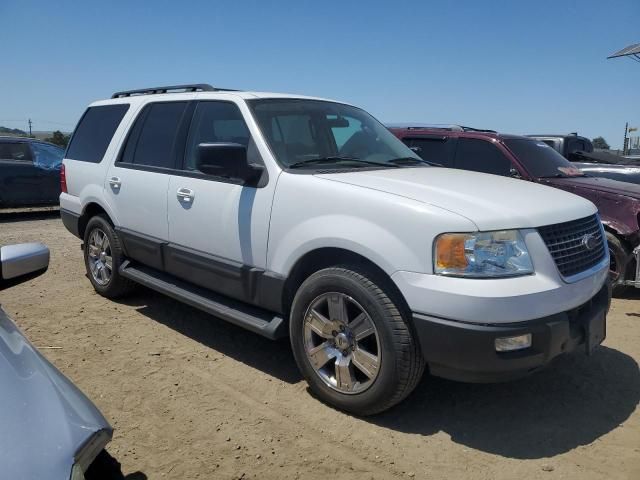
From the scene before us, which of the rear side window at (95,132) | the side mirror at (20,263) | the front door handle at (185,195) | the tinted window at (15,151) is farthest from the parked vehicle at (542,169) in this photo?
the tinted window at (15,151)

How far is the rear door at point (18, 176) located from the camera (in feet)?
34.6

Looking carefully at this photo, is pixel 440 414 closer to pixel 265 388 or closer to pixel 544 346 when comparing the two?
pixel 544 346

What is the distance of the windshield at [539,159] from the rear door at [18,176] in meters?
9.21

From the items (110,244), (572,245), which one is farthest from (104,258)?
(572,245)

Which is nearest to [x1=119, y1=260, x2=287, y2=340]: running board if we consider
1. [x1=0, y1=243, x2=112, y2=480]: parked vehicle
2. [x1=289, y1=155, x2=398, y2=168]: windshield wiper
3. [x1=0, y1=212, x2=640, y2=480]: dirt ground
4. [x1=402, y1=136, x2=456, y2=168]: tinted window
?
[x1=0, y1=212, x2=640, y2=480]: dirt ground

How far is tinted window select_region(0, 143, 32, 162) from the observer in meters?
10.8

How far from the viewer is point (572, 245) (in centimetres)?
312

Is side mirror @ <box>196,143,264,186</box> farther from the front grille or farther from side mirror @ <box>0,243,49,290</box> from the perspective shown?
the front grille

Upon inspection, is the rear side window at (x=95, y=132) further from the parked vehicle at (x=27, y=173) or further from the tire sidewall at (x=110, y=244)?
the parked vehicle at (x=27, y=173)

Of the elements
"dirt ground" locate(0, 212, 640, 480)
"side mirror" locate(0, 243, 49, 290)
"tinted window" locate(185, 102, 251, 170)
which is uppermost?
"tinted window" locate(185, 102, 251, 170)

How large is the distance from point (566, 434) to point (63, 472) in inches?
108

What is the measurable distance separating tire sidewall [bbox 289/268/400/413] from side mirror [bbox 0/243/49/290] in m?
1.56

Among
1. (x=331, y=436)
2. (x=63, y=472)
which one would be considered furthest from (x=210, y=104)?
(x=63, y=472)

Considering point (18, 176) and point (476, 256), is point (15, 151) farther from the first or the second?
point (476, 256)
